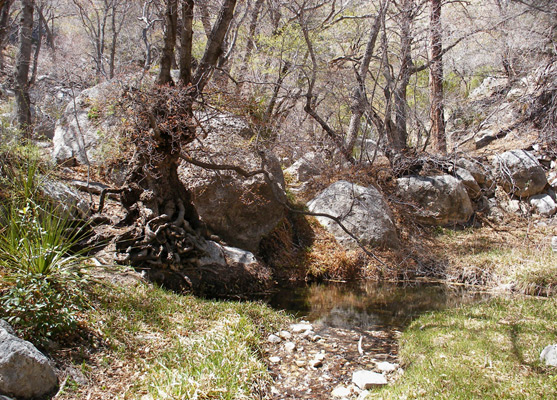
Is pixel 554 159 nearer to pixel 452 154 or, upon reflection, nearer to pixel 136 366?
pixel 452 154

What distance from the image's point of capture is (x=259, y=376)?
14.2 ft

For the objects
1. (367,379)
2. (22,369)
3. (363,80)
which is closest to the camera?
(22,369)

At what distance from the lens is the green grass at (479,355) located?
3695mm

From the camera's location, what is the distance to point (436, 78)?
46.1ft

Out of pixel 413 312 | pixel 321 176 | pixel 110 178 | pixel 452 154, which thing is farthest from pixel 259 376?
pixel 452 154

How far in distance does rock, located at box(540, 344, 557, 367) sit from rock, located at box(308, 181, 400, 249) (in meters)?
6.23

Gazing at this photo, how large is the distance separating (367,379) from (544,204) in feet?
39.9

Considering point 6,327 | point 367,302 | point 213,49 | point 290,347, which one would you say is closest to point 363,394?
point 290,347

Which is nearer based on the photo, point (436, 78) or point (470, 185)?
point (470, 185)

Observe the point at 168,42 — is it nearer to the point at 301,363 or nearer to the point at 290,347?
the point at 290,347

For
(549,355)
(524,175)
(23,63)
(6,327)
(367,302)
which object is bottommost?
(367,302)

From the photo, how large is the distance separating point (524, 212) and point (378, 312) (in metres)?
9.28

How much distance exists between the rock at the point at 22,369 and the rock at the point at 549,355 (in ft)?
14.5

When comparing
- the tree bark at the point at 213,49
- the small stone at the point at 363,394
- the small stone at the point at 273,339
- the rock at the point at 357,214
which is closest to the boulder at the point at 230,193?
the tree bark at the point at 213,49
